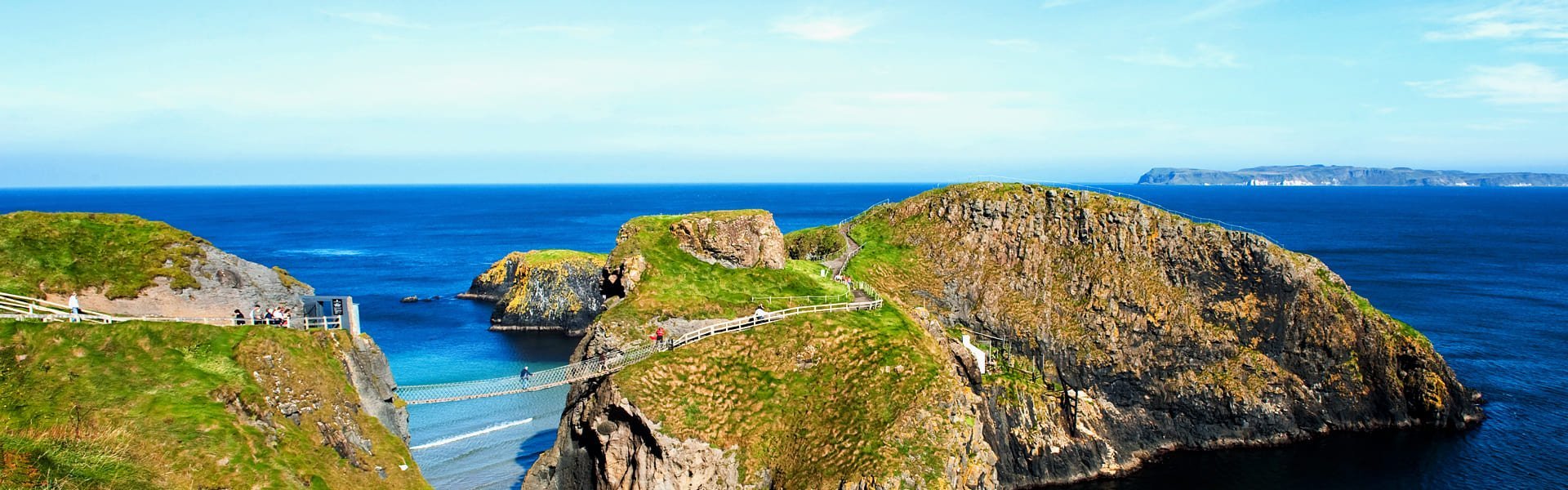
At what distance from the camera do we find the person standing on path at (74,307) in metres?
24.5

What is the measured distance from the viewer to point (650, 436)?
33438mm

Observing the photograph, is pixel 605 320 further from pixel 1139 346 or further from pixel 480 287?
pixel 480 287

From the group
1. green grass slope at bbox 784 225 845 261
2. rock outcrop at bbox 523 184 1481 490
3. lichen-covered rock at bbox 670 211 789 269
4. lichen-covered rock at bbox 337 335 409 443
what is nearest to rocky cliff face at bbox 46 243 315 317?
lichen-covered rock at bbox 337 335 409 443

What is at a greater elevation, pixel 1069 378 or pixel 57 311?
pixel 57 311

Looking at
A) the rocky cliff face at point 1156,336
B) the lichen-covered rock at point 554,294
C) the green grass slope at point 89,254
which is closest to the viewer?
the green grass slope at point 89,254

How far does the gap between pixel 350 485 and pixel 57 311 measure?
36.4 ft

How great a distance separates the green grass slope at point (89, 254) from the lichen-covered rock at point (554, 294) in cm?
4937

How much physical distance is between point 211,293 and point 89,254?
14.2 ft

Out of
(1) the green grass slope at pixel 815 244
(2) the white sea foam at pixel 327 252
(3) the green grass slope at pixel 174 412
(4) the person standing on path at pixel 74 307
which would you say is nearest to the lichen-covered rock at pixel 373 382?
(3) the green grass slope at pixel 174 412

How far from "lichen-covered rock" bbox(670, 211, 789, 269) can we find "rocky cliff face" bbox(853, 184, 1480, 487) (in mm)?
9152

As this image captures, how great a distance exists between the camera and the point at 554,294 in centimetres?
8125

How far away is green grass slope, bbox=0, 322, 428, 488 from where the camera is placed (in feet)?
66.1

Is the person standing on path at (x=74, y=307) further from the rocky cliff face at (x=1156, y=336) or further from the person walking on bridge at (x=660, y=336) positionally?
the rocky cliff face at (x=1156, y=336)

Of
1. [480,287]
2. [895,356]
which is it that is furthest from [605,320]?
[480,287]
